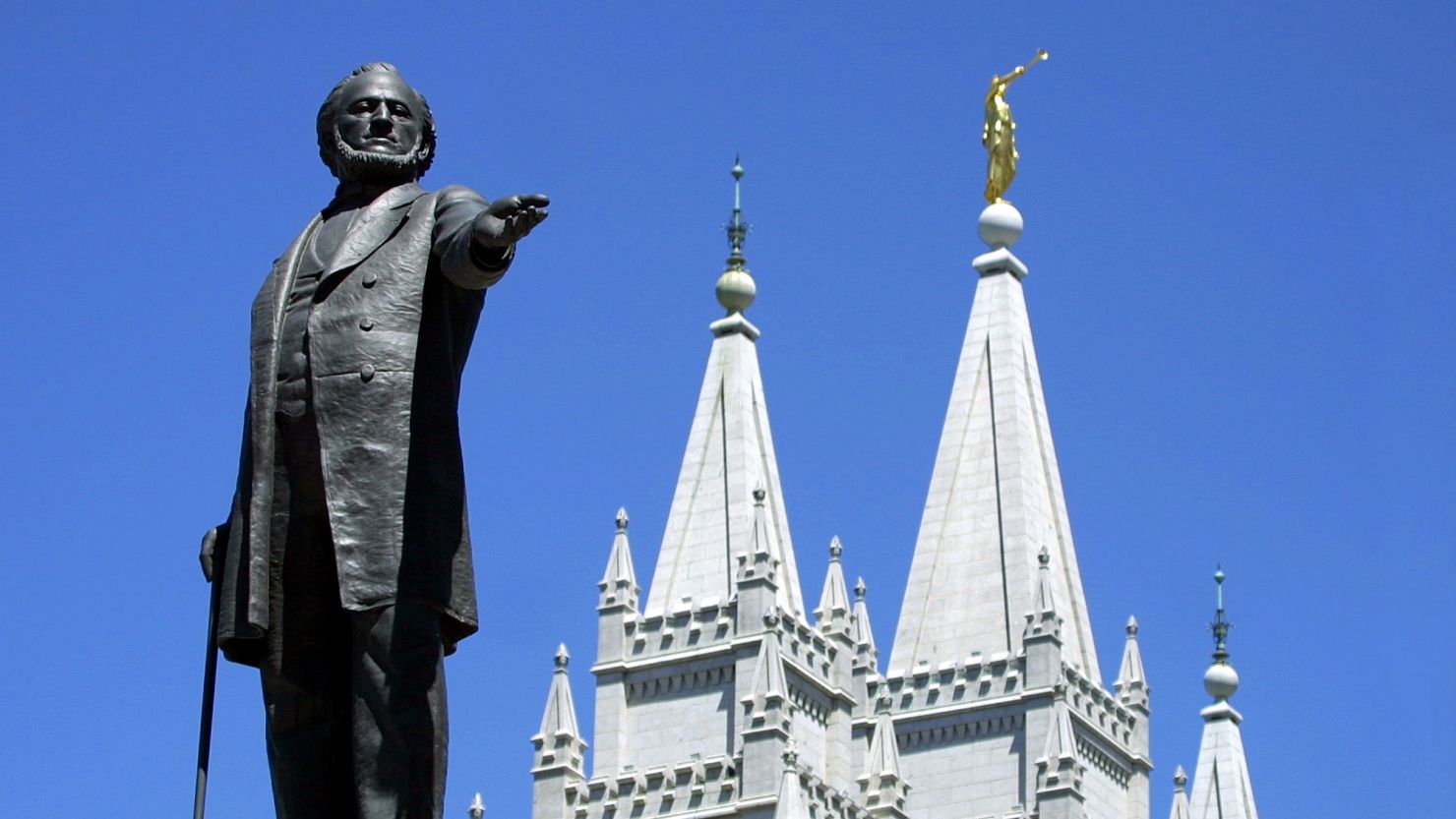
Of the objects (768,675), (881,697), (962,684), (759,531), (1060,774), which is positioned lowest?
(1060,774)

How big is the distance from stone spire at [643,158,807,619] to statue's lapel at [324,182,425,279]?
192 feet

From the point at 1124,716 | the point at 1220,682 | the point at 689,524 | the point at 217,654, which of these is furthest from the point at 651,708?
the point at 217,654

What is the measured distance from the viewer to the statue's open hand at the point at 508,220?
37.5 ft

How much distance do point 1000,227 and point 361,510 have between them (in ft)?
218

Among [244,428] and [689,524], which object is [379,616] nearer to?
[244,428]

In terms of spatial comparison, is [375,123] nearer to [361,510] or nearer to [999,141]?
[361,510]

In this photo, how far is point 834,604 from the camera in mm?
71875

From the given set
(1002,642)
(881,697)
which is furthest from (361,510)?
(1002,642)

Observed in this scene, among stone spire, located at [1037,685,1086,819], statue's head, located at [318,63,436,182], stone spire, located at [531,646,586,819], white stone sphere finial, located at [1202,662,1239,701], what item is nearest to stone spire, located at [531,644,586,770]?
stone spire, located at [531,646,586,819]

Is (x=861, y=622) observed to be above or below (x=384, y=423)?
above

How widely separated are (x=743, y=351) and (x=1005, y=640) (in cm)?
768

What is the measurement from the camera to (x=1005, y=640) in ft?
240

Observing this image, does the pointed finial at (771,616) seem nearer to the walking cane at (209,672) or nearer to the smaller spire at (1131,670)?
the smaller spire at (1131,670)

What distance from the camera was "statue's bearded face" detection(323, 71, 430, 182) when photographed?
41.2ft
